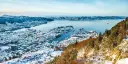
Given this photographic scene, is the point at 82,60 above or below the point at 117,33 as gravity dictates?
below

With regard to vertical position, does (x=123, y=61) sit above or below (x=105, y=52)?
above

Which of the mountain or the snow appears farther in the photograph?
the mountain

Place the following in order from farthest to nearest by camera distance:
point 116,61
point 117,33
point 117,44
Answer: point 117,33, point 117,44, point 116,61

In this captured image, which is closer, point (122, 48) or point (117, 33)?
point (122, 48)

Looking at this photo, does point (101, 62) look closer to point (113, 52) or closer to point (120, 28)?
point (113, 52)

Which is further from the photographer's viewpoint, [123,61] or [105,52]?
[105,52]

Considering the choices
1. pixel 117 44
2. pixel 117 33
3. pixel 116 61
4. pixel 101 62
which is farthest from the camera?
pixel 117 33

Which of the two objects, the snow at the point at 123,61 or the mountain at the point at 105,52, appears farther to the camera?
the mountain at the point at 105,52

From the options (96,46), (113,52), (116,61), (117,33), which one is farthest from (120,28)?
(116,61)
